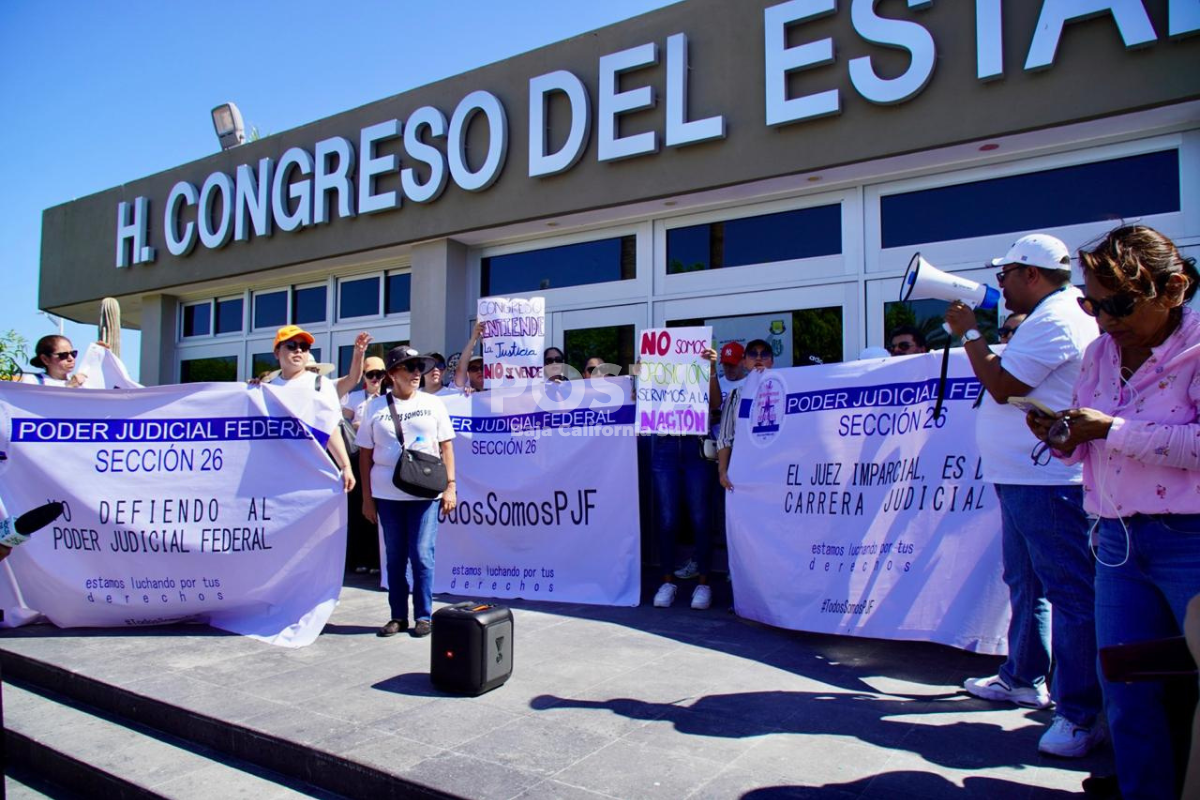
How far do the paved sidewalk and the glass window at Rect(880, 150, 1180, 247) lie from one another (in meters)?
3.85

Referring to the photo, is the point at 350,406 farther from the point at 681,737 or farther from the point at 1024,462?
the point at 1024,462

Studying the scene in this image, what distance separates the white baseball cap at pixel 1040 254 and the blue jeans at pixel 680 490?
333 centimetres

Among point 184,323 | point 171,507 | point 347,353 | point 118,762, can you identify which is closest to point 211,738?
point 118,762

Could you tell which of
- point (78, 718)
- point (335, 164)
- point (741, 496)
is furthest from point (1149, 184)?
point (335, 164)

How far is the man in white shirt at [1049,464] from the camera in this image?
129 inches

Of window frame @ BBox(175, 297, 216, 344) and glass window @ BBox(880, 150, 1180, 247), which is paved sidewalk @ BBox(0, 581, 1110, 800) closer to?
glass window @ BBox(880, 150, 1180, 247)

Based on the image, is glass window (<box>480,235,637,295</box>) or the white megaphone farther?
glass window (<box>480,235,637,295</box>)

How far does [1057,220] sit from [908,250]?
1184 millimetres

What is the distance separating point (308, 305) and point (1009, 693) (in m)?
10.9

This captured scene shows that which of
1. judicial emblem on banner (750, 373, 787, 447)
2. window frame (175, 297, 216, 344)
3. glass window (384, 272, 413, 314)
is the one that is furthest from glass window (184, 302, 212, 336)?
judicial emblem on banner (750, 373, 787, 447)

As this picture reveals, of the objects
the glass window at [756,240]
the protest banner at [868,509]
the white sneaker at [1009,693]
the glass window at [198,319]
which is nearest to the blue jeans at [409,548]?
the protest banner at [868,509]

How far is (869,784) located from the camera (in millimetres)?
2984

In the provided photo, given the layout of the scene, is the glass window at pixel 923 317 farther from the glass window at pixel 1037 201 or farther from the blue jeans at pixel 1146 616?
the blue jeans at pixel 1146 616

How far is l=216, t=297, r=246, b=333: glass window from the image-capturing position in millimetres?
13234
